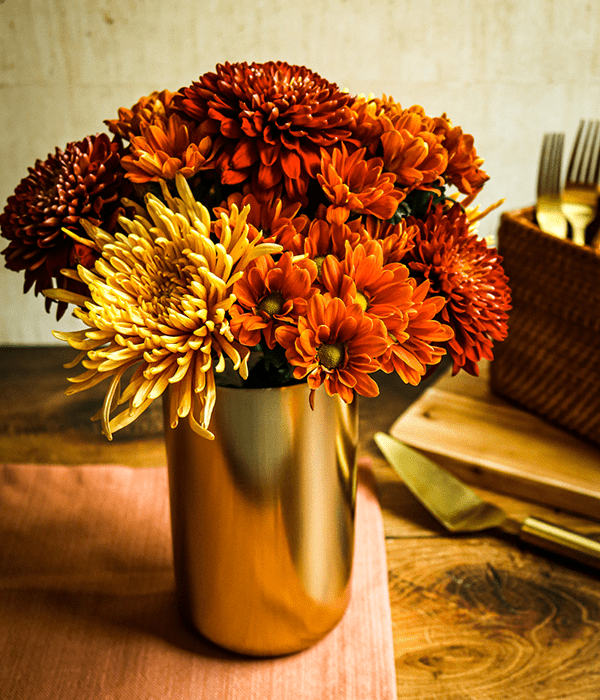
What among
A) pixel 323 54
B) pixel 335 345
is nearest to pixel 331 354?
pixel 335 345

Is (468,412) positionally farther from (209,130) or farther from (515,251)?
(209,130)

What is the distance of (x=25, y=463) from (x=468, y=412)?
48 cm

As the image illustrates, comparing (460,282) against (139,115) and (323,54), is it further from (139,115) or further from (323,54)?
(323,54)

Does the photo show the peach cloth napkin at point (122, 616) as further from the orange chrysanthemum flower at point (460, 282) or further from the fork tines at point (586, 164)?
the fork tines at point (586, 164)

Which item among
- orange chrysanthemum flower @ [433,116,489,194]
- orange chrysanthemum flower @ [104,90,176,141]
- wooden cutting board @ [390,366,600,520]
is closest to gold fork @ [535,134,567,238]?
wooden cutting board @ [390,366,600,520]

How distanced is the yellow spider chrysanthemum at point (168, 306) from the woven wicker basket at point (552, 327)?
1.43ft

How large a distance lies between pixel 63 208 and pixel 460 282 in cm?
21

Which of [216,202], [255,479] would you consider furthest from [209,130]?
[255,479]

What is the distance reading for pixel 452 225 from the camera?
0.33 m

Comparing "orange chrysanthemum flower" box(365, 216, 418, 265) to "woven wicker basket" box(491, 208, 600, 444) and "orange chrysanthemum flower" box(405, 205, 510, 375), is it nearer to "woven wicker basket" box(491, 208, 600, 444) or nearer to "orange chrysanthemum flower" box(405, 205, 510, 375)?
"orange chrysanthemum flower" box(405, 205, 510, 375)

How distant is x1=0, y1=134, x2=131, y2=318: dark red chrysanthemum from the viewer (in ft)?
1.07

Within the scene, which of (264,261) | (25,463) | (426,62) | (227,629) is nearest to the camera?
(264,261)

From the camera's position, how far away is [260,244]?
11.2 inches

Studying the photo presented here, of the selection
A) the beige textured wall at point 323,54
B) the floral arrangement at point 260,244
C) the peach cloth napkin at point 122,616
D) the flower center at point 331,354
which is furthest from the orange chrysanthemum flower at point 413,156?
the beige textured wall at point 323,54
